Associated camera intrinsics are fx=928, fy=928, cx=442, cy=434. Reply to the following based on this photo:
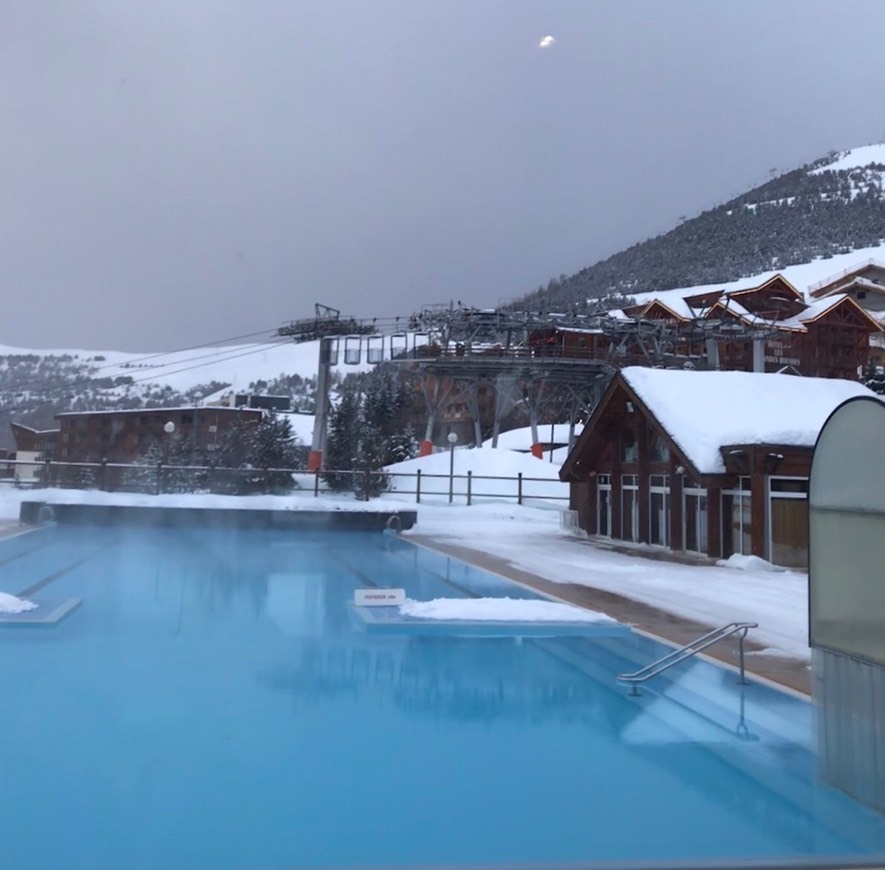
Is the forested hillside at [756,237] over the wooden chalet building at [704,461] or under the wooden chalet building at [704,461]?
over

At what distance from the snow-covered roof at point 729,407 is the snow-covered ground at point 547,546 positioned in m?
2.44

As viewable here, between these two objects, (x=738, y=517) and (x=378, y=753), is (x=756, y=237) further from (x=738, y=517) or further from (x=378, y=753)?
(x=378, y=753)

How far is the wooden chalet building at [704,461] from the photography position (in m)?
16.6

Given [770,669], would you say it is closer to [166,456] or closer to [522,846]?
[522,846]

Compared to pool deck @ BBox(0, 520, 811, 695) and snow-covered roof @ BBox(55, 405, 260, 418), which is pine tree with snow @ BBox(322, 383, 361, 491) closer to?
snow-covered roof @ BBox(55, 405, 260, 418)

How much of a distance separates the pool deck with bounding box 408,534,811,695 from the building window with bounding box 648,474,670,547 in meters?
5.31

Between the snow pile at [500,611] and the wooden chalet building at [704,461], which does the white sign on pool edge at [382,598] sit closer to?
the snow pile at [500,611]

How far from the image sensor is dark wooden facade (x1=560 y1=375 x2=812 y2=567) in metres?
16.6

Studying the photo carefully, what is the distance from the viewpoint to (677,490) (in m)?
19.4

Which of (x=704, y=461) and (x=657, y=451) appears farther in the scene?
(x=657, y=451)

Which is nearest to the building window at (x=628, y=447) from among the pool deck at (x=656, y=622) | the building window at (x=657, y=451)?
the building window at (x=657, y=451)

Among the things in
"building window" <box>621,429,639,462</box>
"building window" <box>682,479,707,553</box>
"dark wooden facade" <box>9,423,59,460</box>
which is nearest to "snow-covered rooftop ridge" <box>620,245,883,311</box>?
"building window" <box>621,429,639,462</box>

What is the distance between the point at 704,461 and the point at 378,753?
12698 mm

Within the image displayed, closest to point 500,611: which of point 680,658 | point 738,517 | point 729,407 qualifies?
point 680,658
